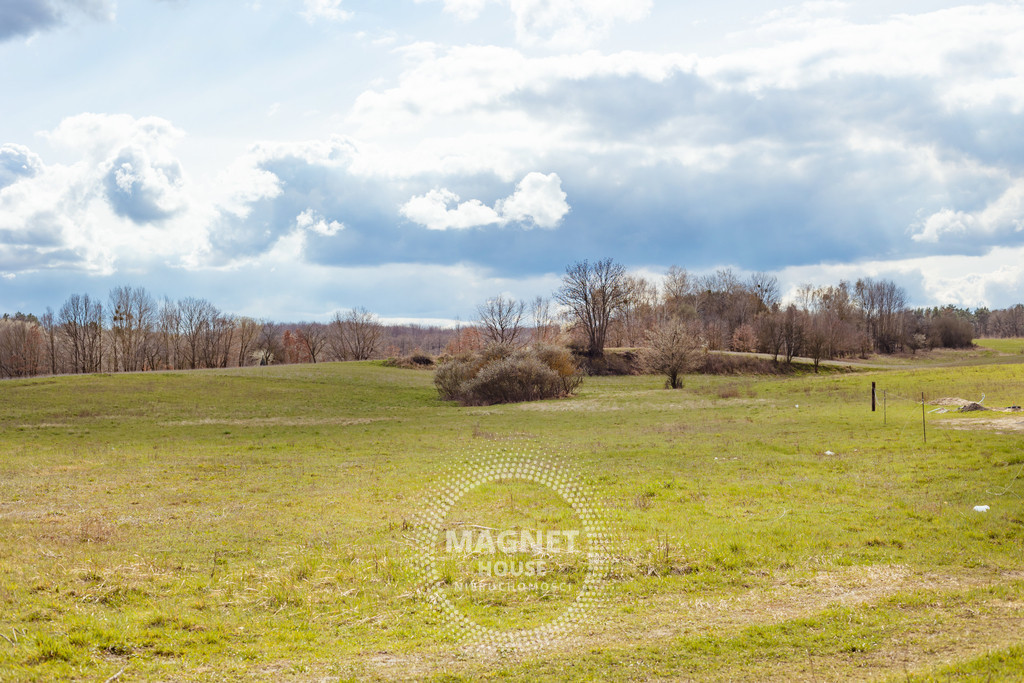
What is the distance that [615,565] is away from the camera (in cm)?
1020

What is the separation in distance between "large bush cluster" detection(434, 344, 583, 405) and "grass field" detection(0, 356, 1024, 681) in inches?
789

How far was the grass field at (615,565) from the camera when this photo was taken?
7129 millimetres

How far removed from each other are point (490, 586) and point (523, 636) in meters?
1.71

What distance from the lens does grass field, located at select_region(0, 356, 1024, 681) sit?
713 centimetres

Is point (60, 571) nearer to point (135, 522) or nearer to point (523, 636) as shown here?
point (135, 522)

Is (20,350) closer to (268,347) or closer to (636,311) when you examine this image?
(268,347)

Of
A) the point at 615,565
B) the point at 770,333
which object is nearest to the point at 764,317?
the point at 770,333

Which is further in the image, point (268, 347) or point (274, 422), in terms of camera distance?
point (268, 347)

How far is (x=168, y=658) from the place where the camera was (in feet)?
24.0

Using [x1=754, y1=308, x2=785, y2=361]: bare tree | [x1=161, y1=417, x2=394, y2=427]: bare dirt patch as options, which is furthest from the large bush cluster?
[x1=754, y1=308, x2=785, y2=361]: bare tree

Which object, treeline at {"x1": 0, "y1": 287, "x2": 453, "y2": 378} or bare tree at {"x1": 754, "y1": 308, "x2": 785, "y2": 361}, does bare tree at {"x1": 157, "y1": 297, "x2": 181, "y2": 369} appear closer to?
treeline at {"x1": 0, "y1": 287, "x2": 453, "y2": 378}

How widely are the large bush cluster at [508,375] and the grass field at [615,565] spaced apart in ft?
65.7

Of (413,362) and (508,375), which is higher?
(413,362)

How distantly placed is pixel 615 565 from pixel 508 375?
37.1 metres
